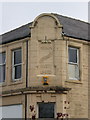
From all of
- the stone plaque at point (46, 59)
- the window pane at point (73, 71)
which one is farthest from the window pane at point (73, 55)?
the stone plaque at point (46, 59)

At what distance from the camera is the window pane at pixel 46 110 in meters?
18.1

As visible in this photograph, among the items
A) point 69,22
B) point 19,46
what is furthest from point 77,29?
point 19,46

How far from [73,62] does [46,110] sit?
115 inches

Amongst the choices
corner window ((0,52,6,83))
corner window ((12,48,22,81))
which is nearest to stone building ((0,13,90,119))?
corner window ((12,48,22,81))

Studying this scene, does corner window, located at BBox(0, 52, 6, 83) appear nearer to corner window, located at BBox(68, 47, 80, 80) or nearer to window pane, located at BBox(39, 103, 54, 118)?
window pane, located at BBox(39, 103, 54, 118)

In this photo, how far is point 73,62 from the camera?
1925cm

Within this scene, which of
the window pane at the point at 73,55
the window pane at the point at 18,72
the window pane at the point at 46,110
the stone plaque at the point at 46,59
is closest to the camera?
the window pane at the point at 46,110

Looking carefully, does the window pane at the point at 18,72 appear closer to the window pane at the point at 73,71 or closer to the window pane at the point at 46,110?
the window pane at the point at 46,110

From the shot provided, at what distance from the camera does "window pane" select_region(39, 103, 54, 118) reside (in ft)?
59.3

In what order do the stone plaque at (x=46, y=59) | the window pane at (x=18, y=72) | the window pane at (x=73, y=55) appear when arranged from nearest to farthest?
the stone plaque at (x=46, y=59), the window pane at (x=73, y=55), the window pane at (x=18, y=72)

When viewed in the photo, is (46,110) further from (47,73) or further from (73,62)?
(73,62)

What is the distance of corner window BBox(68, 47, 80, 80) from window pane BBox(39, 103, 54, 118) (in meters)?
2.02

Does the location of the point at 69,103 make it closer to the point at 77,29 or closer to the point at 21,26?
the point at 77,29

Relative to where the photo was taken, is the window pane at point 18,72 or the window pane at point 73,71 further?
the window pane at point 18,72
